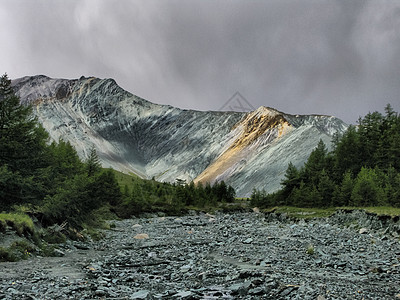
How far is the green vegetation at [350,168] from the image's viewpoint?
54.2m

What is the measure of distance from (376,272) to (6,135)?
31194 millimetres

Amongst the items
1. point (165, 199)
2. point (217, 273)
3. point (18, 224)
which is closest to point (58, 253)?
point (18, 224)

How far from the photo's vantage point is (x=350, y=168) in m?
65.9

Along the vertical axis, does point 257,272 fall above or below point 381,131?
below

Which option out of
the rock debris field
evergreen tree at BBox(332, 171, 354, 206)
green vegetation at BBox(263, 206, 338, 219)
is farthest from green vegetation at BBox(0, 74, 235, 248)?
evergreen tree at BBox(332, 171, 354, 206)

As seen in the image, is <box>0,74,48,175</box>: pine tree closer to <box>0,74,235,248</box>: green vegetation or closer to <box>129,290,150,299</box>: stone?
<box>0,74,235,248</box>: green vegetation

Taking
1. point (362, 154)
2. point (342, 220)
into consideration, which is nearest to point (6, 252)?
point (342, 220)

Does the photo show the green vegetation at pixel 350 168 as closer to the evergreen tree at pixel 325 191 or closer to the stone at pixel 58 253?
the evergreen tree at pixel 325 191

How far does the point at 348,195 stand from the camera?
177 ft

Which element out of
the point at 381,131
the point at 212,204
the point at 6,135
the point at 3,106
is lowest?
the point at 212,204

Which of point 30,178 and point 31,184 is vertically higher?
point 30,178

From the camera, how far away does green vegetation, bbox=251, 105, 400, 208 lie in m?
54.2

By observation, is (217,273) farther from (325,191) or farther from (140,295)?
(325,191)

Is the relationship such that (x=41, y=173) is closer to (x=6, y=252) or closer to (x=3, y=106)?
(x=3, y=106)
